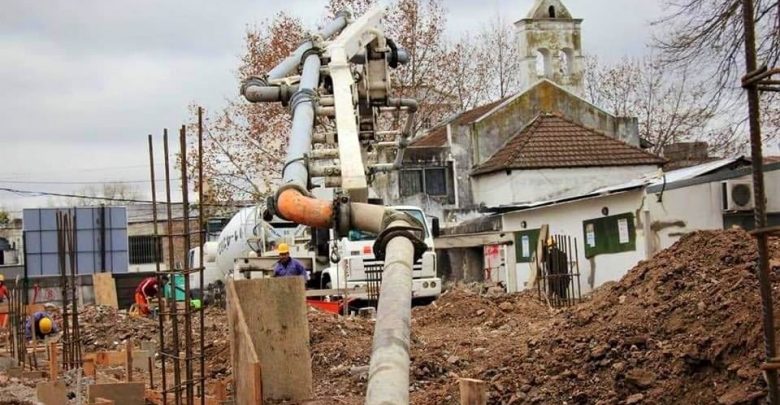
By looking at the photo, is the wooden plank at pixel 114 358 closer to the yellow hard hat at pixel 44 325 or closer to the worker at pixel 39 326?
the worker at pixel 39 326

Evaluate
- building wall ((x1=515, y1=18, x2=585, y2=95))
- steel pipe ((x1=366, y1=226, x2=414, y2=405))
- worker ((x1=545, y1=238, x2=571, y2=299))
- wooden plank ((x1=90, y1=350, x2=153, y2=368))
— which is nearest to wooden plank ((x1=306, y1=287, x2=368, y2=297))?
worker ((x1=545, y1=238, x2=571, y2=299))

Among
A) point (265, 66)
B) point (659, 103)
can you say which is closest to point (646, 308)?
point (265, 66)

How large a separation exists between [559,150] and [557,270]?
14.9 meters

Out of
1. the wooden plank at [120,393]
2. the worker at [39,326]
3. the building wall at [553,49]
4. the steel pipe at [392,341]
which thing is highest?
the building wall at [553,49]

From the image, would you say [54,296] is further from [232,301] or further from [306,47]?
[232,301]

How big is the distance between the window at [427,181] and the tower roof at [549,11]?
6412 millimetres

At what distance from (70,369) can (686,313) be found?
8825 mm

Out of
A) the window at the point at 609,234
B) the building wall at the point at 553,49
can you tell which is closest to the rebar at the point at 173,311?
the window at the point at 609,234

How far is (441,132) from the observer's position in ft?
129

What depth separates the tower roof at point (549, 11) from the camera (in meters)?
39.5

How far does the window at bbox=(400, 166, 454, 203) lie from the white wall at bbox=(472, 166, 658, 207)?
1.82m

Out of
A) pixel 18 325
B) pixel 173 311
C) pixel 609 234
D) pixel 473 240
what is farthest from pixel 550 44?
pixel 173 311

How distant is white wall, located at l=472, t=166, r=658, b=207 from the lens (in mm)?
35406

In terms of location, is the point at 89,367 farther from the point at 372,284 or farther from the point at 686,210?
the point at 686,210
